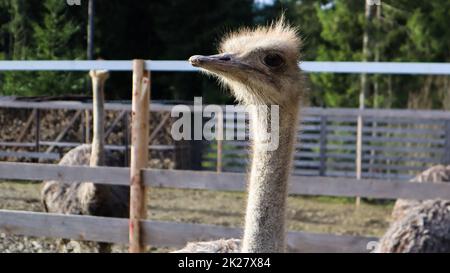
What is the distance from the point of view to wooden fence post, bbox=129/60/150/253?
12.7ft

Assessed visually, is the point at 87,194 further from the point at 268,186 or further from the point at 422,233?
the point at 268,186

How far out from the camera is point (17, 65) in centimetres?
304

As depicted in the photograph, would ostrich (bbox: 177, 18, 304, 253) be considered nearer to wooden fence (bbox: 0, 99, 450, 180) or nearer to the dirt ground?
the dirt ground

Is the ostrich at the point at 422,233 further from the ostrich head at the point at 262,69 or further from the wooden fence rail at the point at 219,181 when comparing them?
the ostrich head at the point at 262,69

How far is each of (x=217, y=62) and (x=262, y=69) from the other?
195mm

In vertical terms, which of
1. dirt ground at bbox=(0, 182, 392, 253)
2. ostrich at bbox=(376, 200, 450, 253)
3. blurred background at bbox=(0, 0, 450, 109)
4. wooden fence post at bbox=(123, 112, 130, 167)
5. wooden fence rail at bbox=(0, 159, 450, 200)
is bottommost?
dirt ground at bbox=(0, 182, 392, 253)

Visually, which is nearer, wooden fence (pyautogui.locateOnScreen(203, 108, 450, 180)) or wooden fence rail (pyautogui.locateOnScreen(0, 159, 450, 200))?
wooden fence rail (pyautogui.locateOnScreen(0, 159, 450, 200))

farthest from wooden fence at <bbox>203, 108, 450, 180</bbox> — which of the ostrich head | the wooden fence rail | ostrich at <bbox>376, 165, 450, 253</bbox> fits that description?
the ostrich head

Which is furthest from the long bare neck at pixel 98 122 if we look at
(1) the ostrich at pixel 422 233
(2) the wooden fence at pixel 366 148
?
(2) the wooden fence at pixel 366 148

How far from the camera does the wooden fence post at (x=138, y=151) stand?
3861mm

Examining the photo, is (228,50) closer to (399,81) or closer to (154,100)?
(154,100)

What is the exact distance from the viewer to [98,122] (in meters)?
4.60

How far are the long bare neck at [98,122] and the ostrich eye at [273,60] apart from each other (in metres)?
2.11

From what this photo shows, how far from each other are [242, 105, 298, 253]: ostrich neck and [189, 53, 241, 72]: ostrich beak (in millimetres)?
168
